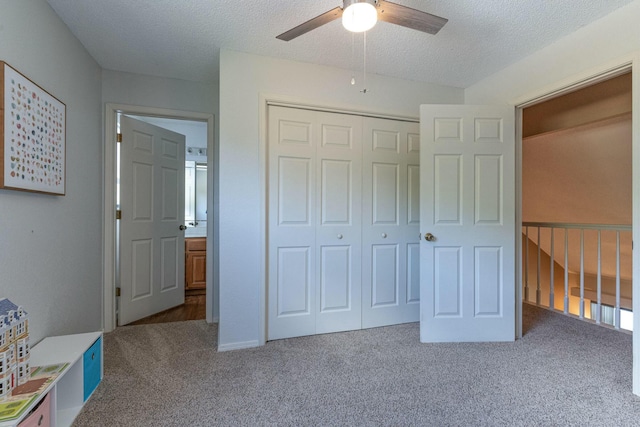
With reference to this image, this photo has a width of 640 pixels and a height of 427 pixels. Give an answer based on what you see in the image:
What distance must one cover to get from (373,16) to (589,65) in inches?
65.2

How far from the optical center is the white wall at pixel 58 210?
1452 mm

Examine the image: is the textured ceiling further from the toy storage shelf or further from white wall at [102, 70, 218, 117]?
the toy storage shelf

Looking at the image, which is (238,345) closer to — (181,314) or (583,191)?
(181,314)

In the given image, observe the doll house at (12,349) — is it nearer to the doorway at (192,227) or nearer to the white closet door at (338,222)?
the doorway at (192,227)

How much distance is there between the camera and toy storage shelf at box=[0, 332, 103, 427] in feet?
4.75

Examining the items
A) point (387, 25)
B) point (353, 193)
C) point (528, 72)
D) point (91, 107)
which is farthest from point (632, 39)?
point (91, 107)

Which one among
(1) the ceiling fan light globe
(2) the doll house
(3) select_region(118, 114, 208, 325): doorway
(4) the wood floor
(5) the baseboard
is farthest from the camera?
(3) select_region(118, 114, 208, 325): doorway

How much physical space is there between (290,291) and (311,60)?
1.91m

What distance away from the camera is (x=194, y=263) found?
3.83 meters

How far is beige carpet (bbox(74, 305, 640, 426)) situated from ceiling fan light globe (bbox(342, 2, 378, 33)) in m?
1.91

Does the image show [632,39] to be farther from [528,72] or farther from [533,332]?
[533,332]

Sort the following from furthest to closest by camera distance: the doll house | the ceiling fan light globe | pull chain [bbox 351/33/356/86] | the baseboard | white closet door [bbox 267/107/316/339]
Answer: white closet door [bbox 267/107/316/339], the baseboard, pull chain [bbox 351/33/356/86], the ceiling fan light globe, the doll house

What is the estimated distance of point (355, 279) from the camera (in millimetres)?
2607

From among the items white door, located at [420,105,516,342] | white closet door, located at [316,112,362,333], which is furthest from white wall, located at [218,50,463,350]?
white door, located at [420,105,516,342]
